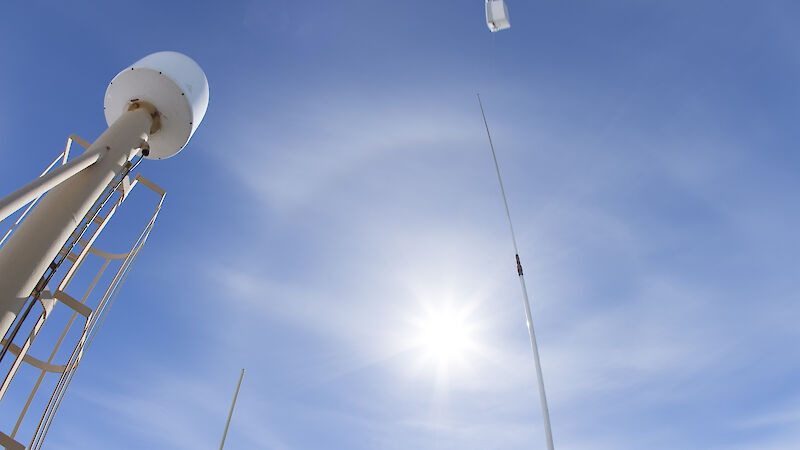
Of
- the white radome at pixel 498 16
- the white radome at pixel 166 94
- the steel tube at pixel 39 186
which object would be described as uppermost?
the white radome at pixel 498 16

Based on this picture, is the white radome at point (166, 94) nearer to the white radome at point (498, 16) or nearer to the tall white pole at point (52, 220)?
the tall white pole at point (52, 220)

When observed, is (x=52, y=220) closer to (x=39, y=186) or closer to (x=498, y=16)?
(x=39, y=186)

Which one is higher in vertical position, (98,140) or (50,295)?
(98,140)

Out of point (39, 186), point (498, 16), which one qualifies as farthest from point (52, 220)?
point (498, 16)

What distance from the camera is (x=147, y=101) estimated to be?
1023 cm

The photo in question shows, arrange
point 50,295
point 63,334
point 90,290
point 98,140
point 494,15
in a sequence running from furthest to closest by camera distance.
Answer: point 494,15 < point 90,290 < point 63,334 < point 98,140 < point 50,295

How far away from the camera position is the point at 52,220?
745 cm

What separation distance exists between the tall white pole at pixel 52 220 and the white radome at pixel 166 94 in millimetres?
1227

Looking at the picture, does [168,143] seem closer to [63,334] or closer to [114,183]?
[114,183]

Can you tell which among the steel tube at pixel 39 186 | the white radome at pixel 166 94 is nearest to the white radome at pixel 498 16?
the white radome at pixel 166 94

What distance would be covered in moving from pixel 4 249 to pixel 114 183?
2344 mm

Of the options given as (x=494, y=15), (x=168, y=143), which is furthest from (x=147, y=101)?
(x=494, y=15)

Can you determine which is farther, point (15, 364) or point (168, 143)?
point (168, 143)

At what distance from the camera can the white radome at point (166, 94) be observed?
1008 centimetres
